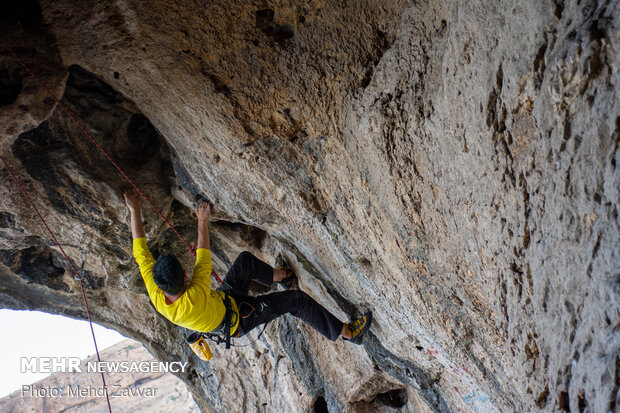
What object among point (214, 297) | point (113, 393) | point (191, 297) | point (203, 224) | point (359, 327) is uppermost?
point (203, 224)

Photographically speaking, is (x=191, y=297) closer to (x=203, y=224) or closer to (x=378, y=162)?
(x=203, y=224)

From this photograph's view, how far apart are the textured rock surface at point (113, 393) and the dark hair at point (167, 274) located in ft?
63.0

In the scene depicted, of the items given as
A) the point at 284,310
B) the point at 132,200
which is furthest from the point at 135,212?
the point at 284,310

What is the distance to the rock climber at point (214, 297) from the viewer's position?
3414 millimetres

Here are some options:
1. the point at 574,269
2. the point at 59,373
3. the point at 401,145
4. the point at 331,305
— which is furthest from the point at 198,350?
the point at 59,373

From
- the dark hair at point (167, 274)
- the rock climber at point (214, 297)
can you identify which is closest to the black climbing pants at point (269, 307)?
the rock climber at point (214, 297)

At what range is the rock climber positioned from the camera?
11.2ft

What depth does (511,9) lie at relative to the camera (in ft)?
5.39

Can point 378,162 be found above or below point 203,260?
above

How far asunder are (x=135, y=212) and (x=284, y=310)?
173 centimetres

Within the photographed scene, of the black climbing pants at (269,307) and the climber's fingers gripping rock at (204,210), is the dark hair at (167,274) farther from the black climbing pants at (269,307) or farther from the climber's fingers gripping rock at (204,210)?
the black climbing pants at (269,307)

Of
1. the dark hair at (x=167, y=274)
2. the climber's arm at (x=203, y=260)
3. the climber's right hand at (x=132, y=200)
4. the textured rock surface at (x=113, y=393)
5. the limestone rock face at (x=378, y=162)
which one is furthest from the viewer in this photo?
the textured rock surface at (x=113, y=393)

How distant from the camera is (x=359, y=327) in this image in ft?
13.6

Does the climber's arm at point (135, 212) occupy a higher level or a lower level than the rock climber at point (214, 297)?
higher
